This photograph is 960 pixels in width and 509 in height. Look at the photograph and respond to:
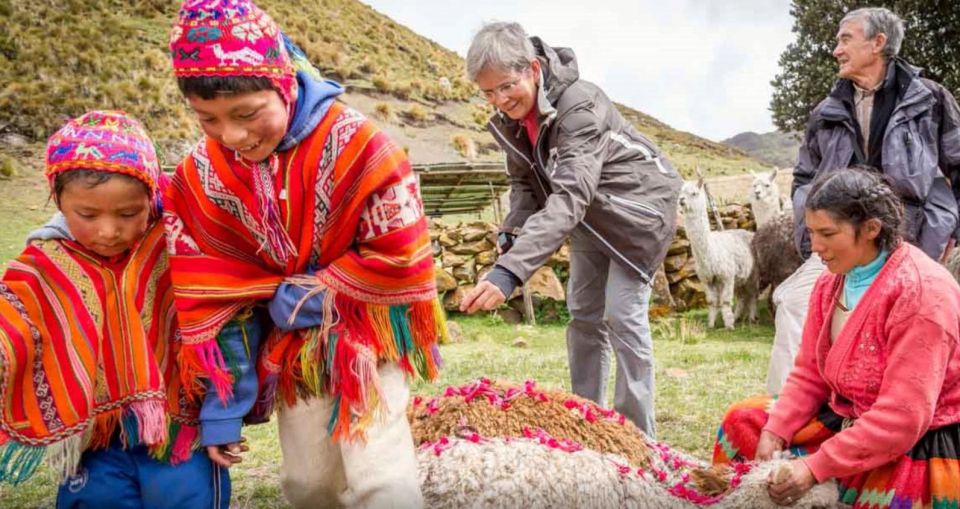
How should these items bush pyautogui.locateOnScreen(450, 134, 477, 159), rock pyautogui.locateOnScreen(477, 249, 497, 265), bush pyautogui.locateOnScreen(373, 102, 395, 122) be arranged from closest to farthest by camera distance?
1. rock pyautogui.locateOnScreen(477, 249, 497, 265)
2. bush pyautogui.locateOnScreen(450, 134, 477, 159)
3. bush pyautogui.locateOnScreen(373, 102, 395, 122)

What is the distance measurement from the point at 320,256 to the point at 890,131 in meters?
3.08

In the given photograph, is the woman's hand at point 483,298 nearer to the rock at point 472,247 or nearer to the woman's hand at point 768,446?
the woman's hand at point 768,446

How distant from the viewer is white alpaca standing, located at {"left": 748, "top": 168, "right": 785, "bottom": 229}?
38.3ft

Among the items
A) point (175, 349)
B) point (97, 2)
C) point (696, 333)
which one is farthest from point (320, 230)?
point (97, 2)

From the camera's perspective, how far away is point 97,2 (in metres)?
29.8

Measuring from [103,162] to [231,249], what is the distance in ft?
1.42

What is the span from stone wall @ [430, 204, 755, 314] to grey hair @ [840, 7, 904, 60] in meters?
7.85

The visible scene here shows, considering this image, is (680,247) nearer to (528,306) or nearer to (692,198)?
(692,198)

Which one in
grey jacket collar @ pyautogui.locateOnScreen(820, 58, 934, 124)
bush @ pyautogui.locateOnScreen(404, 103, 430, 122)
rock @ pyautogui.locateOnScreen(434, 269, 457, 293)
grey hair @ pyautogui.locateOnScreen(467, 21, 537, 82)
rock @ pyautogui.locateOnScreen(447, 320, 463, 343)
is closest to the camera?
grey hair @ pyautogui.locateOnScreen(467, 21, 537, 82)

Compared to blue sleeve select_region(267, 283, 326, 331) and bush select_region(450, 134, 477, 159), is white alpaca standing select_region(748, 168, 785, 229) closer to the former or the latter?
blue sleeve select_region(267, 283, 326, 331)

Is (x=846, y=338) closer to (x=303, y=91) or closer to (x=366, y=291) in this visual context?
(x=366, y=291)

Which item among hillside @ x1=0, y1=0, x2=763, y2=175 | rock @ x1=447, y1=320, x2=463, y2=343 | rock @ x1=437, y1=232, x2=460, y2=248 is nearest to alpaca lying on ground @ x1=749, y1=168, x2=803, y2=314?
rock @ x1=447, y1=320, x2=463, y2=343

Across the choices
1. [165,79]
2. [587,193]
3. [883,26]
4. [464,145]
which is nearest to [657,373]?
[883,26]

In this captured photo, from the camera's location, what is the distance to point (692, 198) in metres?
10.5
